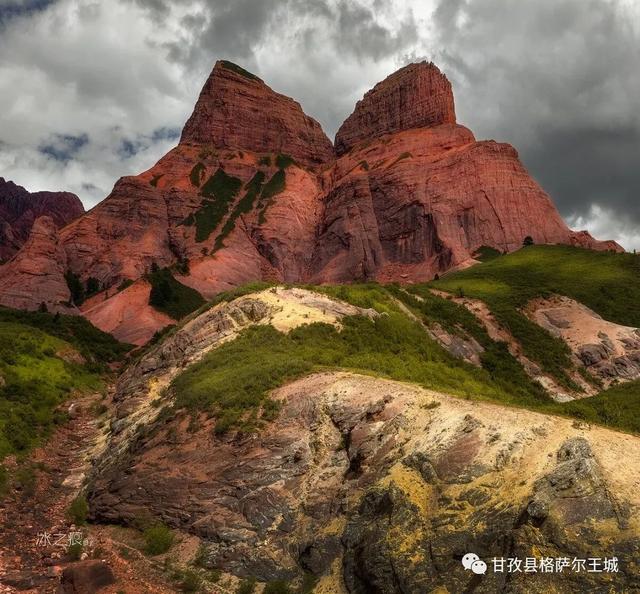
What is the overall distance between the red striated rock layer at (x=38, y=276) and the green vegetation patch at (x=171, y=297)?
1486 cm

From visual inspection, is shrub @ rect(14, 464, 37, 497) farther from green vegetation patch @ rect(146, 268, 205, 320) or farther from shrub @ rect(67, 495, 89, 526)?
green vegetation patch @ rect(146, 268, 205, 320)

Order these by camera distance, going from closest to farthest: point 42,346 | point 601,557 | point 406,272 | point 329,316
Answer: point 601,557 → point 329,316 → point 42,346 → point 406,272

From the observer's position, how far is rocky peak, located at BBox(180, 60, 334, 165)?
138 meters

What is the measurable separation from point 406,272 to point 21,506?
8723 cm

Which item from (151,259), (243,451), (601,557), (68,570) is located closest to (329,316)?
(243,451)

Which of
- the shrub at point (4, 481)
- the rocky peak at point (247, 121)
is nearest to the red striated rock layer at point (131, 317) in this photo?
the shrub at point (4, 481)

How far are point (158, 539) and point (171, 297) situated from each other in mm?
64269

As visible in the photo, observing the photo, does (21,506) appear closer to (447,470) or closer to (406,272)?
(447,470)

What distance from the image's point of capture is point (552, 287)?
56406 millimetres

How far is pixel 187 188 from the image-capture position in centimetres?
12488

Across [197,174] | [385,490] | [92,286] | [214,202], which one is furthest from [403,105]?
[385,490]

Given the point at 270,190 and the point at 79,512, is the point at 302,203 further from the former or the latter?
the point at 79,512

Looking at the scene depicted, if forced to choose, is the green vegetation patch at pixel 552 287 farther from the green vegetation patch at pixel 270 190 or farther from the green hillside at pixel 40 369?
the green vegetation patch at pixel 270 190

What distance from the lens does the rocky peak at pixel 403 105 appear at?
127m
